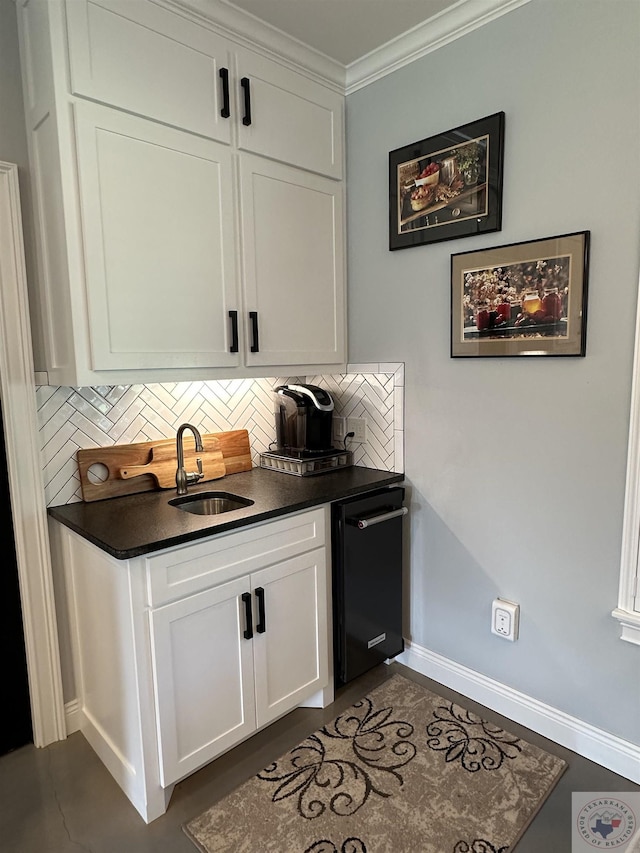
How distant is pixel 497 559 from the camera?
2045mm

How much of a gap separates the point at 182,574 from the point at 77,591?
0.57 metres

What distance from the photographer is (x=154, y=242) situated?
5.80 feet

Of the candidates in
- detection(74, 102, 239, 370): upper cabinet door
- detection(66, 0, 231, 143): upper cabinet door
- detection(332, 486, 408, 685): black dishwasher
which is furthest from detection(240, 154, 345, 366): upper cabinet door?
detection(332, 486, 408, 685): black dishwasher

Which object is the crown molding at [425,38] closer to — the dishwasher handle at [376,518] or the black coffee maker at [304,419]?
the black coffee maker at [304,419]

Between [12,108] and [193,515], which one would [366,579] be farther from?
[12,108]

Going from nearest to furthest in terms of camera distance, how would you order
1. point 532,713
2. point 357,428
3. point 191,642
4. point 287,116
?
point 191,642 → point 532,713 → point 287,116 → point 357,428

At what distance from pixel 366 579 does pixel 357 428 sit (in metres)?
0.71

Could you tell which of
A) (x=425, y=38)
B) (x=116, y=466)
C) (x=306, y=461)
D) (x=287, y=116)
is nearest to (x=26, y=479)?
(x=116, y=466)

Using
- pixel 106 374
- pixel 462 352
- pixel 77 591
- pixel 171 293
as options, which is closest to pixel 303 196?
pixel 171 293

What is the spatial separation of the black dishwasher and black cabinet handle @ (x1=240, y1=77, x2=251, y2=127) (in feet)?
4.87

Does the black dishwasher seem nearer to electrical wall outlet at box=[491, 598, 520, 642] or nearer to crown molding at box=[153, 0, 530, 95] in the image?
electrical wall outlet at box=[491, 598, 520, 642]

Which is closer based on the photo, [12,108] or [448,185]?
[12,108]

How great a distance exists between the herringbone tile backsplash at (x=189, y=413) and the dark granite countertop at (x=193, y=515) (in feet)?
0.37

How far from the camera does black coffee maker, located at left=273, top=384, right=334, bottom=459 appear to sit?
2.35 metres
